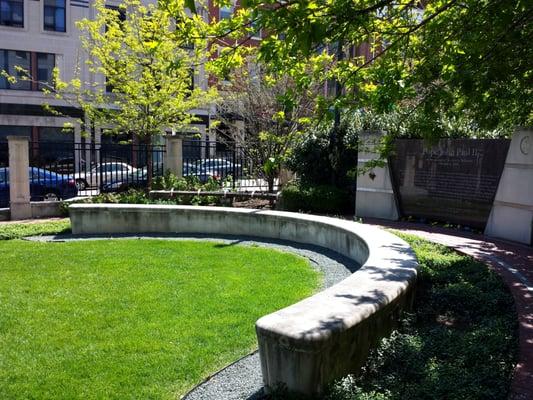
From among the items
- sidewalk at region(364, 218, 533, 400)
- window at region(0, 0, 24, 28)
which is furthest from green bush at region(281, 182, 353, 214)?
window at region(0, 0, 24, 28)

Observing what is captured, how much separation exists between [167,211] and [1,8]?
31.9 m

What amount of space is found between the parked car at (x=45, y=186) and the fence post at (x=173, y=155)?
3286mm

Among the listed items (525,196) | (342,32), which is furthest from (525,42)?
(525,196)

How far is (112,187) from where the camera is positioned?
1587 cm

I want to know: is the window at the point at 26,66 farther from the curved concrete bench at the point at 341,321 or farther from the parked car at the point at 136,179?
the curved concrete bench at the point at 341,321

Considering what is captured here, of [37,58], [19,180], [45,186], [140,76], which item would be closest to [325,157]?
[19,180]

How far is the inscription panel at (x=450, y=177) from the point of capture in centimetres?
1005

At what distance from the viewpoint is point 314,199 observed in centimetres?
1270

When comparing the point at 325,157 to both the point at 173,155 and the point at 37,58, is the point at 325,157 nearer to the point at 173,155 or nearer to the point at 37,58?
the point at 173,155

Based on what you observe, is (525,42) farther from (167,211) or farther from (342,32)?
(167,211)

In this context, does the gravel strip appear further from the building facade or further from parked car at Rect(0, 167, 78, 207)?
the building facade

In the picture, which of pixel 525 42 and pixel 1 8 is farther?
pixel 1 8

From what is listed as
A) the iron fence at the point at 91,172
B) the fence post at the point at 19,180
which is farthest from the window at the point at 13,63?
the fence post at the point at 19,180

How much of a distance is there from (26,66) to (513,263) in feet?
121
